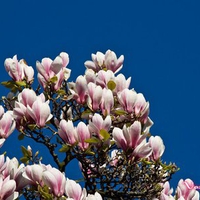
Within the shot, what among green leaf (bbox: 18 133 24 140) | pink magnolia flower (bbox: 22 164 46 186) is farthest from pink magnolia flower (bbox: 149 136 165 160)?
green leaf (bbox: 18 133 24 140)

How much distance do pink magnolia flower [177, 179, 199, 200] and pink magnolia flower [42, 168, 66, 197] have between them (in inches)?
49.0

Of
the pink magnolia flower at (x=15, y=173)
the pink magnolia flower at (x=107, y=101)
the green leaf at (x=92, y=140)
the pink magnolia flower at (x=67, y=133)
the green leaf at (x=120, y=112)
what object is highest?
the pink magnolia flower at (x=107, y=101)

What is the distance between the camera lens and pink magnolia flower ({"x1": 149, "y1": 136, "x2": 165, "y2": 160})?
486 cm

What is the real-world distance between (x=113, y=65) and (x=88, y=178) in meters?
1.24

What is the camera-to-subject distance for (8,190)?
13.5 feet

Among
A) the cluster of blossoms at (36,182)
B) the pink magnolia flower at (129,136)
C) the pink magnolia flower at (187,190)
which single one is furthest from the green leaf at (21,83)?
the pink magnolia flower at (187,190)

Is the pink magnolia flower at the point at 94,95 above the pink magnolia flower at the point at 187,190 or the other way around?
above

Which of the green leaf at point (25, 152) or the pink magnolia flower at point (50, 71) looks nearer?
the green leaf at point (25, 152)

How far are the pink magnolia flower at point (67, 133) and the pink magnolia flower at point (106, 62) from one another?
47.2 inches

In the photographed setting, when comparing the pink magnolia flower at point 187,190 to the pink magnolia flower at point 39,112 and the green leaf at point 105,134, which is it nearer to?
the green leaf at point 105,134

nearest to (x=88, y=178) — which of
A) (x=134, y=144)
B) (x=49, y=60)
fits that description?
(x=134, y=144)

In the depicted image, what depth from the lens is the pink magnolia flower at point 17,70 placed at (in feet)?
17.3

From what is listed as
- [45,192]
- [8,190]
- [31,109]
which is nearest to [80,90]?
[31,109]

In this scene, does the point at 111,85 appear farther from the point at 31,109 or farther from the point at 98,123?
the point at 31,109
